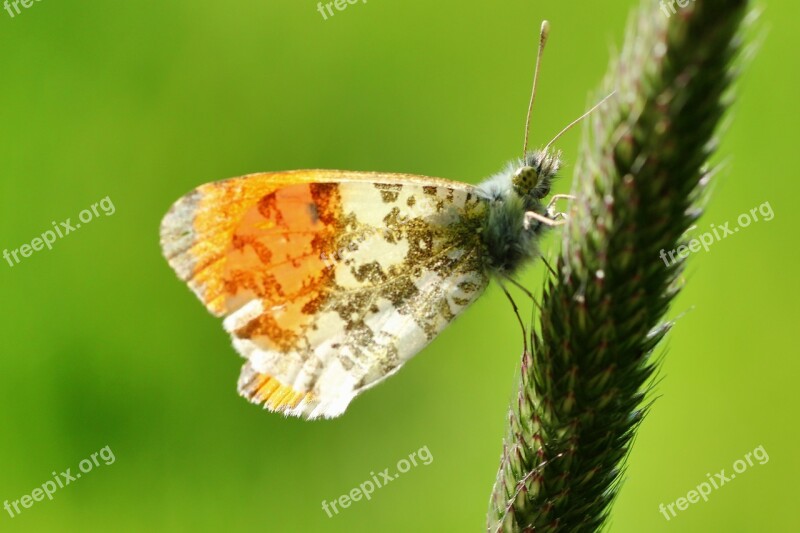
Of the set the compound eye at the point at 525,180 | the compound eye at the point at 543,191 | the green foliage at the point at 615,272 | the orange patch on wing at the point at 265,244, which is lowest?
the green foliage at the point at 615,272

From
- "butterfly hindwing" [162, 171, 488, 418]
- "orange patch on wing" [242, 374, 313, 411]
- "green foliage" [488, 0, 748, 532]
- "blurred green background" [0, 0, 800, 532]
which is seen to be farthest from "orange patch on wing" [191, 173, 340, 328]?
"blurred green background" [0, 0, 800, 532]

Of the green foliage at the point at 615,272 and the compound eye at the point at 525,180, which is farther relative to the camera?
the compound eye at the point at 525,180

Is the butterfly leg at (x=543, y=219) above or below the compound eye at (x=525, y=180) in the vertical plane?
below

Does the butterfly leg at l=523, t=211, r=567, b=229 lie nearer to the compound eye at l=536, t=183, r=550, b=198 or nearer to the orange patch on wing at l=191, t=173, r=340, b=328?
the compound eye at l=536, t=183, r=550, b=198

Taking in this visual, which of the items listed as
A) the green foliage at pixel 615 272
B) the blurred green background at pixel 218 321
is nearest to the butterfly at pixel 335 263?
the green foliage at pixel 615 272

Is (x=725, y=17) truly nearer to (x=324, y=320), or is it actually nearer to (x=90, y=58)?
(x=324, y=320)

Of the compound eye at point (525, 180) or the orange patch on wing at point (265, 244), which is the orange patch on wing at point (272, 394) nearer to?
the orange patch on wing at point (265, 244)

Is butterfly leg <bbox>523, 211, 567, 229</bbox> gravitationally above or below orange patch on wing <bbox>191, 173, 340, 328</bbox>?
below
